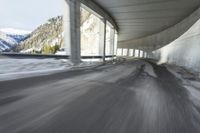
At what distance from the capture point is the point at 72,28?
14.5 metres

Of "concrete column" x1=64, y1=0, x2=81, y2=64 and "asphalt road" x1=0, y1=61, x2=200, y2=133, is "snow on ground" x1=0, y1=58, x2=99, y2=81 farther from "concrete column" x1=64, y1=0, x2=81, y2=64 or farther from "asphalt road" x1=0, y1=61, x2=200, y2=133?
"concrete column" x1=64, y1=0, x2=81, y2=64

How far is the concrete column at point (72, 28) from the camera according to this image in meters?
14.2

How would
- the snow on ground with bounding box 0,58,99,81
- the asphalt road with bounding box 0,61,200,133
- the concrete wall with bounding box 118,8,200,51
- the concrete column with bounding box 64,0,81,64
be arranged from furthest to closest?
the concrete wall with bounding box 118,8,200,51
the concrete column with bounding box 64,0,81,64
the snow on ground with bounding box 0,58,99,81
the asphalt road with bounding box 0,61,200,133

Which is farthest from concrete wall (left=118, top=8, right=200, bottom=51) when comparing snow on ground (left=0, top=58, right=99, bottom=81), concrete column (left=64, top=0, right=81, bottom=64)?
snow on ground (left=0, top=58, right=99, bottom=81)

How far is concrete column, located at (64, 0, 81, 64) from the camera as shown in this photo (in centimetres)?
1422

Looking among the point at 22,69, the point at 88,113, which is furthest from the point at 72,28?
the point at 88,113

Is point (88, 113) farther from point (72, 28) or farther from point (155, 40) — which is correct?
point (155, 40)

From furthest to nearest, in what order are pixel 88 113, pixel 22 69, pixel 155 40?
pixel 155 40
pixel 22 69
pixel 88 113

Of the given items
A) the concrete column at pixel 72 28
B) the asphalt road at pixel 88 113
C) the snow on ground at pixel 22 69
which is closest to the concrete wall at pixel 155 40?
the concrete column at pixel 72 28

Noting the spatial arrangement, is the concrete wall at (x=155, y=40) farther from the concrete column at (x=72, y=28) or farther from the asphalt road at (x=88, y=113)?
the asphalt road at (x=88, y=113)

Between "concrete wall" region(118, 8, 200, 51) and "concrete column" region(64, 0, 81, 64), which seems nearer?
"concrete column" region(64, 0, 81, 64)

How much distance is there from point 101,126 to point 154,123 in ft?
3.62

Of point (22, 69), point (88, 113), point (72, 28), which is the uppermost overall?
point (72, 28)

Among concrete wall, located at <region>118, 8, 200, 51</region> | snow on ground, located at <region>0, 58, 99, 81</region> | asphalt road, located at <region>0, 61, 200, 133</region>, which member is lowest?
asphalt road, located at <region>0, 61, 200, 133</region>
